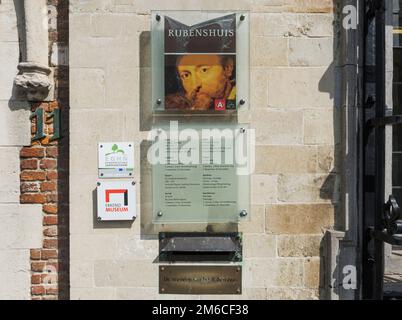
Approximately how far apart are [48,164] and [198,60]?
4.62 feet

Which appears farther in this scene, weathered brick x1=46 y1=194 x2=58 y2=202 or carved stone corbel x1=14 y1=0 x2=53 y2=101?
weathered brick x1=46 y1=194 x2=58 y2=202

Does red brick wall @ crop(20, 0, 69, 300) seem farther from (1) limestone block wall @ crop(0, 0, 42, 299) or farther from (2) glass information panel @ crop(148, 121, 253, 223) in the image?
(2) glass information panel @ crop(148, 121, 253, 223)

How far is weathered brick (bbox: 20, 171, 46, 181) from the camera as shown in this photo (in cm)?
292

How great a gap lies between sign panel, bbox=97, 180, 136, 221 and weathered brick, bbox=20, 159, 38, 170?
0.53m

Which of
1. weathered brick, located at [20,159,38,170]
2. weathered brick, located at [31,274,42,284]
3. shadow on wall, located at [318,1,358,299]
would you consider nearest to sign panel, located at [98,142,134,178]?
weathered brick, located at [20,159,38,170]

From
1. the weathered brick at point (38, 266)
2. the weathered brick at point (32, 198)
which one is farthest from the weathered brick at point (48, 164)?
the weathered brick at point (38, 266)

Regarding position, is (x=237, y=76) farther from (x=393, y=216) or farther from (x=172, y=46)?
(x=393, y=216)

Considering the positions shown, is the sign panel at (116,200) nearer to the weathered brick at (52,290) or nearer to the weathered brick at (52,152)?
the weathered brick at (52,152)

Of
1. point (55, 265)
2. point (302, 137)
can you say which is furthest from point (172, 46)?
point (55, 265)

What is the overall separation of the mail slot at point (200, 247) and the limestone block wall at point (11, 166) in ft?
3.50

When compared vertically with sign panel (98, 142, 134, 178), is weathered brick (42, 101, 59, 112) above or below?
above

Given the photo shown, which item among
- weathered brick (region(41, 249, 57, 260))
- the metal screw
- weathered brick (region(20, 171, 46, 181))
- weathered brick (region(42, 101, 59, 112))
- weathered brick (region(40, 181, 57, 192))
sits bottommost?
weathered brick (region(41, 249, 57, 260))

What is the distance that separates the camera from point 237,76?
2.89m

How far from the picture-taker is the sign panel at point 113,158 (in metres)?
2.88
